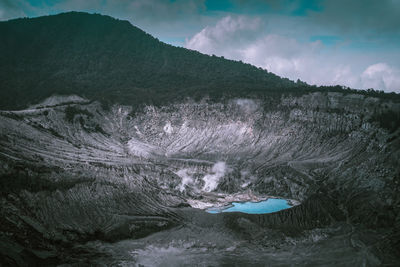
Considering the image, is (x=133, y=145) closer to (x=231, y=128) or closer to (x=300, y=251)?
(x=231, y=128)

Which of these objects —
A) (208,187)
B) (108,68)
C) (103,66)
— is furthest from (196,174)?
(103,66)

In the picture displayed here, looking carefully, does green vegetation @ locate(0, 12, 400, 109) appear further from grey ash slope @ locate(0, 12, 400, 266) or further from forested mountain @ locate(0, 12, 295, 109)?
grey ash slope @ locate(0, 12, 400, 266)

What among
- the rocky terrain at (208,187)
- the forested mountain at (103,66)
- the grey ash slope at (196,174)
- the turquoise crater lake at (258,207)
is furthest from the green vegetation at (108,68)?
the turquoise crater lake at (258,207)

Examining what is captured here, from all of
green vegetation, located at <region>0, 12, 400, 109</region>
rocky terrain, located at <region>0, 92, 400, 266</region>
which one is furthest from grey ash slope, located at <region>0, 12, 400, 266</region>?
green vegetation, located at <region>0, 12, 400, 109</region>

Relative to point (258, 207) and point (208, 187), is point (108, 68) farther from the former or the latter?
point (258, 207)

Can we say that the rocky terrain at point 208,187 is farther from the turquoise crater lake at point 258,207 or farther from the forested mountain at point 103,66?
the forested mountain at point 103,66

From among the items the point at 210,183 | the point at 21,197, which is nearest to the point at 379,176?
the point at 210,183

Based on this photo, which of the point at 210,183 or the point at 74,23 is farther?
the point at 74,23
